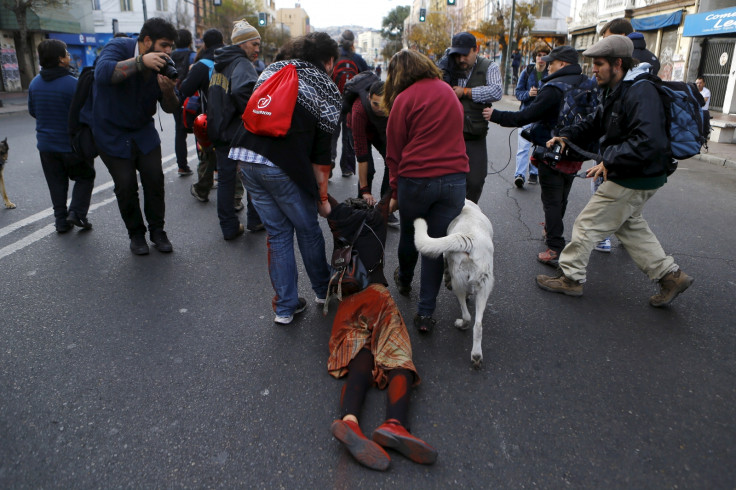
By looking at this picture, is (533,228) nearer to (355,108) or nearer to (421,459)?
(355,108)

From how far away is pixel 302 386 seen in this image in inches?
113

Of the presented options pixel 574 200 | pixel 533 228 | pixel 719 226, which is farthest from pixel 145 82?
pixel 719 226

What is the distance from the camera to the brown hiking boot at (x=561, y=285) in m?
4.09

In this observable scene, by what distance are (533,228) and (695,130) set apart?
244 cm

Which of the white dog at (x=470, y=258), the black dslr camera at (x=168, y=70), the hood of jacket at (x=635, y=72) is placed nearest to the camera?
the white dog at (x=470, y=258)

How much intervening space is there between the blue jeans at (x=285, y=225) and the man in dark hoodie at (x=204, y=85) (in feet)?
8.25

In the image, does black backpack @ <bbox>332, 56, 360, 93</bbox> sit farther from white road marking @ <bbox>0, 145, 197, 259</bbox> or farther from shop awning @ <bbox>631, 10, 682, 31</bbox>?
shop awning @ <bbox>631, 10, 682, 31</bbox>

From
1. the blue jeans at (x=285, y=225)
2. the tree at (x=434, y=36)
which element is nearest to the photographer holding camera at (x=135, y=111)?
the blue jeans at (x=285, y=225)

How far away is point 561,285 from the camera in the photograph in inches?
163

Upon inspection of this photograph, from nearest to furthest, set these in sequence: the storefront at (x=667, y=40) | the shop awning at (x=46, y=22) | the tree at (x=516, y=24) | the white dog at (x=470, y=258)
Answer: the white dog at (x=470, y=258) < the storefront at (x=667, y=40) < the shop awning at (x=46, y=22) < the tree at (x=516, y=24)

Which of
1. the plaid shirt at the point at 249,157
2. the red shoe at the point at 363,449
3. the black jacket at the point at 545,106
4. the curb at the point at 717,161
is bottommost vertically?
the curb at the point at 717,161

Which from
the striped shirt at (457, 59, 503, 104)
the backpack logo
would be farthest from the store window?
the backpack logo

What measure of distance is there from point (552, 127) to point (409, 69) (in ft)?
6.83

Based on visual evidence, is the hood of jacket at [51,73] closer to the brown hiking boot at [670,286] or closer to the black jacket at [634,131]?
the black jacket at [634,131]
